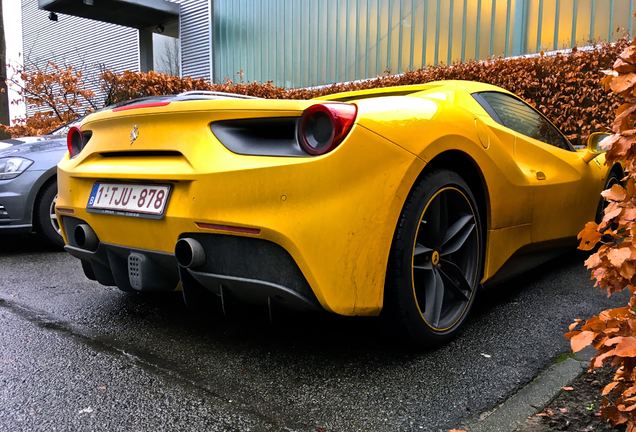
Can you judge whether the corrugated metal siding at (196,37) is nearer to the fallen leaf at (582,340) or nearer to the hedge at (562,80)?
the hedge at (562,80)

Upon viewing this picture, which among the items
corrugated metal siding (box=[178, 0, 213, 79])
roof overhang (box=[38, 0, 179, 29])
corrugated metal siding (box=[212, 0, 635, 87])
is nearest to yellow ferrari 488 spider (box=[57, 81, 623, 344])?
corrugated metal siding (box=[212, 0, 635, 87])

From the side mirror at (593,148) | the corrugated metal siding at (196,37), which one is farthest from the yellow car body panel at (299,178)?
the corrugated metal siding at (196,37)

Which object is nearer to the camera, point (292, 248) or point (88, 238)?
point (292, 248)

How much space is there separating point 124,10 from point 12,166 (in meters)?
9.60

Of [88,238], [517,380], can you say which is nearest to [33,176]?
[88,238]

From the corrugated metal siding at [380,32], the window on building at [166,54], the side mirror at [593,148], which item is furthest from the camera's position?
the window on building at [166,54]

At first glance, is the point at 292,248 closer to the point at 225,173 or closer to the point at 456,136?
the point at 225,173

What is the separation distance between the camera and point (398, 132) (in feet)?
7.03

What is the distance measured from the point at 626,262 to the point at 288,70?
10.5 meters

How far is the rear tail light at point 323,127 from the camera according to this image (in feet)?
6.43

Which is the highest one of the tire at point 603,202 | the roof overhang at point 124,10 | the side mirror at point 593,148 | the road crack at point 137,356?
the roof overhang at point 124,10

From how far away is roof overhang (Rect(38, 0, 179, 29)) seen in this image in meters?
12.0

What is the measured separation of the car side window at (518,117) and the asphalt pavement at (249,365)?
1062 mm

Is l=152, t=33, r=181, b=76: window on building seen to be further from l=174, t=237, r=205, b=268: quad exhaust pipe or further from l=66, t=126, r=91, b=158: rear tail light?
l=174, t=237, r=205, b=268: quad exhaust pipe
